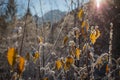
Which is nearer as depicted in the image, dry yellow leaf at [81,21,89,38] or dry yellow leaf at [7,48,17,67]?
dry yellow leaf at [7,48,17,67]

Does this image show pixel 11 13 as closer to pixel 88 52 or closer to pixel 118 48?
pixel 118 48

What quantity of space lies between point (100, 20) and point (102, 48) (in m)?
1.60

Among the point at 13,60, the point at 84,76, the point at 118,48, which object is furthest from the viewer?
the point at 118,48

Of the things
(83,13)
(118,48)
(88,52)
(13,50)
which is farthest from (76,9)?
(118,48)

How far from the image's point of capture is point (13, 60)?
190 cm

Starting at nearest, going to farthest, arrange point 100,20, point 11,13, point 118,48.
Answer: point 118,48, point 100,20, point 11,13

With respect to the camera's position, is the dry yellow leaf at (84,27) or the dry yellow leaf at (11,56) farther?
the dry yellow leaf at (84,27)

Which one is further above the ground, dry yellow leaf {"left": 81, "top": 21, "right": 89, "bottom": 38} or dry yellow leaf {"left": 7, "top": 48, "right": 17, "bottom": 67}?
dry yellow leaf {"left": 81, "top": 21, "right": 89, "bottom": 38}

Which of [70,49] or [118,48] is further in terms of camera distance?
[118,48]

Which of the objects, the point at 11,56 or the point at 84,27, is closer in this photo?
the point at 11,56

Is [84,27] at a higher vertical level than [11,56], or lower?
higher

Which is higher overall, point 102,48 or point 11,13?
point 11,13

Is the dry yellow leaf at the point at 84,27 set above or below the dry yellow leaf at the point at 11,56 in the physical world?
above

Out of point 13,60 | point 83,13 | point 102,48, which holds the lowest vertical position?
point 102,48
